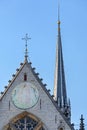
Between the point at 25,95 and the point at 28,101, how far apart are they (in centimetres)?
41

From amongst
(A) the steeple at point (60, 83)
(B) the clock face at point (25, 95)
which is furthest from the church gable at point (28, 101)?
(A) the steeple at point (60, 83)

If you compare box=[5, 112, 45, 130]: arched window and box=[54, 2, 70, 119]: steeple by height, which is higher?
box=[54, 2, 70, 119]: steeple

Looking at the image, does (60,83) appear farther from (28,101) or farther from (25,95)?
Result: (28,101)

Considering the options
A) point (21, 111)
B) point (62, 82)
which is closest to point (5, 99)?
point (21, 111)

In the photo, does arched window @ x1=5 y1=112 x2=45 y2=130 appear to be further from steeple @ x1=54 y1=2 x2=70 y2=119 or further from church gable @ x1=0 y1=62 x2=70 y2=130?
steeple @ x1=54 y1=2 x2=70 y2=119

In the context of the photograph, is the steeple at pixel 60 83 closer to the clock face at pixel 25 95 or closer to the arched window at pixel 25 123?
the clock face at pixel 25 95

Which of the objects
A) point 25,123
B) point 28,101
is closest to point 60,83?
point 28,101

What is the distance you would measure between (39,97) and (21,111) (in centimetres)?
128

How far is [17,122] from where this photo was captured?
34.9 m

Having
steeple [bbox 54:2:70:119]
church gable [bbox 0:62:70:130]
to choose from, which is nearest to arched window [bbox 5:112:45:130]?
church gable [bbox 0:62:70:130]

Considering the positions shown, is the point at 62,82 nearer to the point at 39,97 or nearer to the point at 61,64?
the point at 61,64

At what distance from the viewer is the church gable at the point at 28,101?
1371 inches

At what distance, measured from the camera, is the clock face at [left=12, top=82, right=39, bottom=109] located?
3525 centimetres

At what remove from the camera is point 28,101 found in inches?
1393
